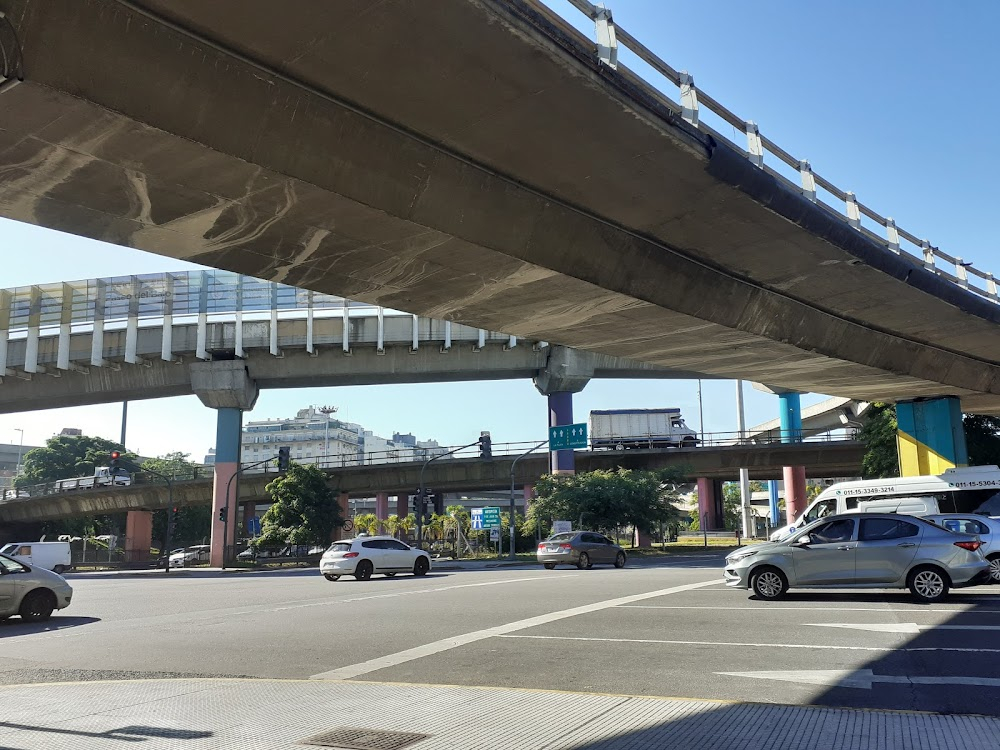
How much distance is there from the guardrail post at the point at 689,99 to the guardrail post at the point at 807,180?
3562mm

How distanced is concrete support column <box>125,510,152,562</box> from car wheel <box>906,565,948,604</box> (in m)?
57.7

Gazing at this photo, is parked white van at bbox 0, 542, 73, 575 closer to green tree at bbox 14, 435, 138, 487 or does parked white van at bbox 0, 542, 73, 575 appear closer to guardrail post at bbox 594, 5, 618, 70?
guardrail post at bbox 594, 5, 618, 70

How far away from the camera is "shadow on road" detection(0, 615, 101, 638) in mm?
13734

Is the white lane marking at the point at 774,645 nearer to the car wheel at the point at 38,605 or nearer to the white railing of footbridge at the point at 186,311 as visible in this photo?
the car wheel at the point at 38,605

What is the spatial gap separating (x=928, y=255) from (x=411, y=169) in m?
13.2

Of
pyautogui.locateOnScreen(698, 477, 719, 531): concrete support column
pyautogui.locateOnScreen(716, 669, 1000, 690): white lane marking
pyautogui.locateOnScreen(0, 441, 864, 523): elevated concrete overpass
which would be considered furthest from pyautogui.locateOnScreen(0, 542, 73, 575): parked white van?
pyautogui.locateOnScreen(698, 477, 719, 531): concrete support column

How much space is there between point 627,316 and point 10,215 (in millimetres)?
10157

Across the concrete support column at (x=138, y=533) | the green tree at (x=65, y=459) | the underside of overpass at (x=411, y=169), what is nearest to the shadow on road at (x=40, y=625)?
the underside of overpass at (x=411, y=169)

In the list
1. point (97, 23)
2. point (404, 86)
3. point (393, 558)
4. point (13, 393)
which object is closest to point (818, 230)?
point (404, 86)

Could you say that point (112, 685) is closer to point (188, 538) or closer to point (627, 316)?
point (627, 316)

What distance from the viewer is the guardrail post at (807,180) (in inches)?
563

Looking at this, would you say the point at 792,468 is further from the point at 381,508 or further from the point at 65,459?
the point at 65,459

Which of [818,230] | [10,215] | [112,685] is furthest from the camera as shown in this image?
[818,230]

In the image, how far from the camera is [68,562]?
46.7 metres
